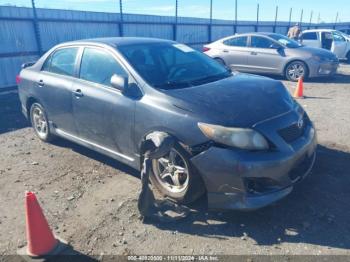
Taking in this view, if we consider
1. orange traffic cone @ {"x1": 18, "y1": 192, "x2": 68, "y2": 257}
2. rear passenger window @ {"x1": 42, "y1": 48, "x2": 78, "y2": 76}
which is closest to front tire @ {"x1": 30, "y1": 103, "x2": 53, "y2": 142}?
rear passenger window @ {"x1": 42, "y1": 48, "x2": 78, "y2": 76}

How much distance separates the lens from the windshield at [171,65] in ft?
12.3

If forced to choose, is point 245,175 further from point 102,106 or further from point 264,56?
point 264,56

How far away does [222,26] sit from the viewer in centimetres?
2088

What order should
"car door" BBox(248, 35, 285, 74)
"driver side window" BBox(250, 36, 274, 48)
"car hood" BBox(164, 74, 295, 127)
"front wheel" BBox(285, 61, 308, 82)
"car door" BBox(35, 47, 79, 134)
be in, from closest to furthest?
"car hood" BBox(164, 74, 295, 127)
"car door" BBox(35, 47, 79, 134)
"front wheel" BBox(285, 61, 308, 82)
"car door" BBox(248, 35, 285, 74)
"driver side window" BBox(250, 36, 274, 48)

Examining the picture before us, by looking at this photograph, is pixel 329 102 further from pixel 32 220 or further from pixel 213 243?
pixel 32 220

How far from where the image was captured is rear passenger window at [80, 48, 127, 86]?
156 inches

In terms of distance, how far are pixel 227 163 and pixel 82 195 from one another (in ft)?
6.27

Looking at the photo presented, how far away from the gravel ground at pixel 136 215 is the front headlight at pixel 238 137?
30.9 inches

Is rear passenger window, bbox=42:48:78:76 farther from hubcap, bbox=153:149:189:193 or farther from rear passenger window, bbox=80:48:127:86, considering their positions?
hubcap, bbox=153:149:189:193

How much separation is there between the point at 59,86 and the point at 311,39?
14.1 metres

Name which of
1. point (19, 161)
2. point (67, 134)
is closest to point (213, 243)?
point (67, 134)

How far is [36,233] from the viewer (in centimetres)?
279

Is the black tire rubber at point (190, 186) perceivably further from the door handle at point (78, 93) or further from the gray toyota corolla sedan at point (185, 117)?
the door handle at point (78, 93)

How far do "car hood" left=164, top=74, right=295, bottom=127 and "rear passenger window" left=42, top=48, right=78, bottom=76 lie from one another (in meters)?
1.88
